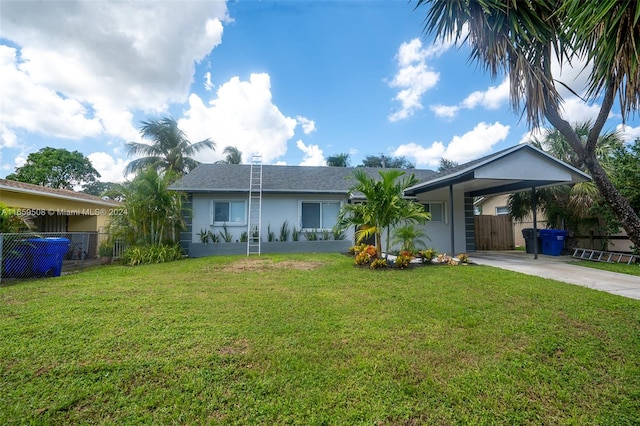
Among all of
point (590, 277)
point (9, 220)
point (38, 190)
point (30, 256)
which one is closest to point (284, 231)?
point (30, 256)

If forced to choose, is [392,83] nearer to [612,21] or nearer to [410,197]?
[410,197]

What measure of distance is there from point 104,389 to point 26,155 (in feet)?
125

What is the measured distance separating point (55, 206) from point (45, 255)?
5852mm

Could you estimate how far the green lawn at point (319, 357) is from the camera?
2152 millimetres

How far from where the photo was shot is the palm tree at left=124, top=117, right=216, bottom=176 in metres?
21.0

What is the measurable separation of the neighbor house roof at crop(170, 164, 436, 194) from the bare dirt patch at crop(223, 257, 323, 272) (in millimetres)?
3565

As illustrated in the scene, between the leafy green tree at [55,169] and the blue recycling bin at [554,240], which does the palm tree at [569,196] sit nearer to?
the blue recycling bin at [554,240]

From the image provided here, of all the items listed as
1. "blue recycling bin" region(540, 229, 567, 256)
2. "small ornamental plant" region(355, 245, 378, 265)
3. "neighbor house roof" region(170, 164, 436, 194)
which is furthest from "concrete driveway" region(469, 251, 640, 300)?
"neighbor house roof" region(170, 164, 436, 194)

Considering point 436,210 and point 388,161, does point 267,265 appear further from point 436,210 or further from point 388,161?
point 388,161

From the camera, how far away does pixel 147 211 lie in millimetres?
10000

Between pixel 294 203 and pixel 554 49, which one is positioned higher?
pixel 554 49

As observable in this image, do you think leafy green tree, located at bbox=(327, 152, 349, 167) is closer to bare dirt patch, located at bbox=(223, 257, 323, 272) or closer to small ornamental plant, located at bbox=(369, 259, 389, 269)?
bare dirt patch, located at bbox=(223, 257, 323, 272)

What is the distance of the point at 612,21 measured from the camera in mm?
2346

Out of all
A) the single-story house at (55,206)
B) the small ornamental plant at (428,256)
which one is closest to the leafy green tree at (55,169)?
the single-story house at (55,206)
